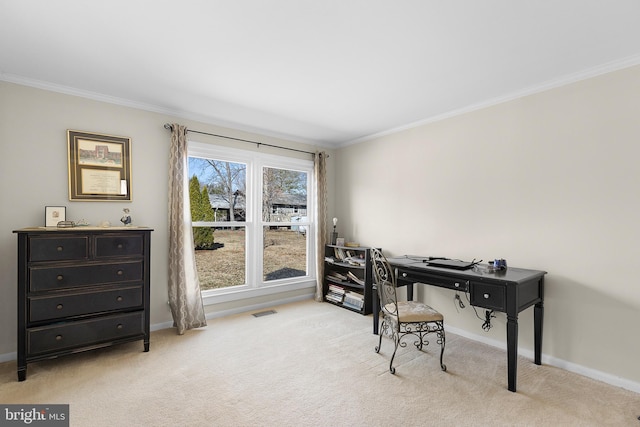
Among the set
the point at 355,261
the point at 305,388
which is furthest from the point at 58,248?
the point at 355,261

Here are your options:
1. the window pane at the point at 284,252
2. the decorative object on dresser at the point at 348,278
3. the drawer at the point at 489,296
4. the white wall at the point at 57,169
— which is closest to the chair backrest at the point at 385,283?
the drawer at the point at 489,296

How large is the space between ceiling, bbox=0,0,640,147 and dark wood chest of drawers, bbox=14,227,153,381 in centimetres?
139

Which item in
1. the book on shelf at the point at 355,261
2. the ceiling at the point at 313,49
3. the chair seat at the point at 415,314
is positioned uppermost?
the ceiling at the point at 313,49

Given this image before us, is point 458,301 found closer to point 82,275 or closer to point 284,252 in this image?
point 284,252

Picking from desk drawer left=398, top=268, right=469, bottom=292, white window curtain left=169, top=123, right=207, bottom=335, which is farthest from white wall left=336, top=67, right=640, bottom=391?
white window curtain left=169, top=123, right=207, bottom=335

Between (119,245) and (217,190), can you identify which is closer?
(119,245)

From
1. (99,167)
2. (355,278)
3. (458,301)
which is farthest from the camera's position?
(355,278)

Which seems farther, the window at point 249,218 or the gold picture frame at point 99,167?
the window at point 249,218

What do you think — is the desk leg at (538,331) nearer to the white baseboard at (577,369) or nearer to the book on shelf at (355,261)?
the white baseboard at (577,369)

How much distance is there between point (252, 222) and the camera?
4.28m

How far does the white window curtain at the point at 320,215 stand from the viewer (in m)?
4.65

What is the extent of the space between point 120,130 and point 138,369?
2355mm

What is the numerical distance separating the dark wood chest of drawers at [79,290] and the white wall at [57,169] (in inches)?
21.0

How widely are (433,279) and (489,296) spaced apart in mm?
515
